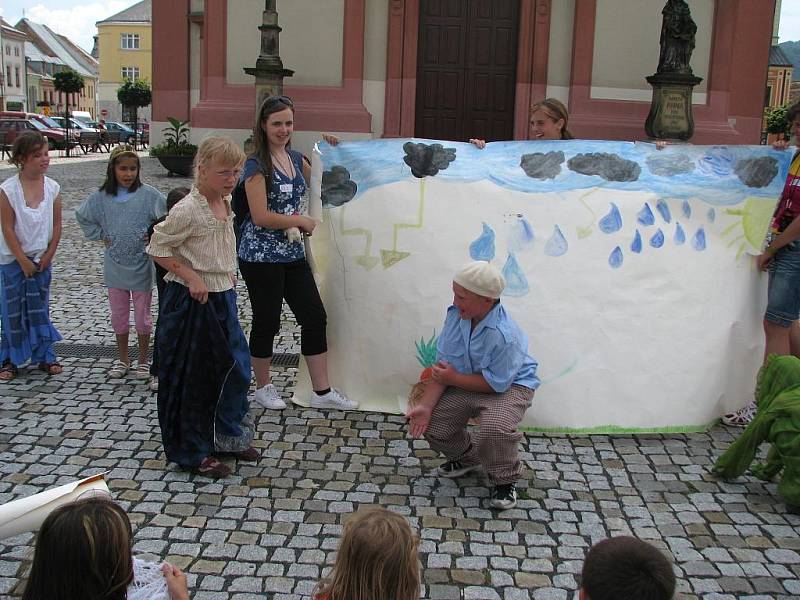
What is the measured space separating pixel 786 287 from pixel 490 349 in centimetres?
198

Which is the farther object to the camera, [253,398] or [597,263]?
[253,398]

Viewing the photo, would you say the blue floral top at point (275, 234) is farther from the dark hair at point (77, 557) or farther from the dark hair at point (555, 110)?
the dark hair at point (77, 557)

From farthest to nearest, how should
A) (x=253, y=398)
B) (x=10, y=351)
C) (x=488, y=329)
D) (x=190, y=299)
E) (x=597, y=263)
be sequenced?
(x=10, y=351) < (x=253, y=398) < (x=597, y=263) < (x=190, y=299) < (x=488, y=329)

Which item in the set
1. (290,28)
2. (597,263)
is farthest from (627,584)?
(290,28)

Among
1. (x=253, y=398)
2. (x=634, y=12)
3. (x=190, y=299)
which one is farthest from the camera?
(x=634, y=12)

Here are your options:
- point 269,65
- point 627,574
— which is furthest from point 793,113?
point 269,65

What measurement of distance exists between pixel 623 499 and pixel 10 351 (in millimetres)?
3789

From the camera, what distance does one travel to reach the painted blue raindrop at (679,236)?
4871mm

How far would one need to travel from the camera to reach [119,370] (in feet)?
18.4

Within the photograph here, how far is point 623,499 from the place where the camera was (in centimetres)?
401

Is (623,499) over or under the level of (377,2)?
under

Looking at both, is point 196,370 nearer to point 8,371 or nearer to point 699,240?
point 8,371

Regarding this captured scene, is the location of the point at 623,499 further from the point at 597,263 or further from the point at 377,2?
the point at 377,2

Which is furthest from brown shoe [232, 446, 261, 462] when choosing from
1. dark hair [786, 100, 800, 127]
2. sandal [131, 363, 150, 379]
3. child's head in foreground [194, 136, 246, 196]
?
dark hair [786, 100, 800, 127]
